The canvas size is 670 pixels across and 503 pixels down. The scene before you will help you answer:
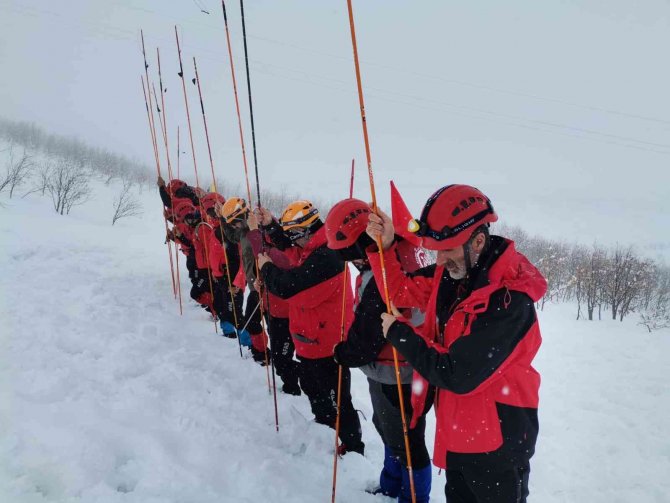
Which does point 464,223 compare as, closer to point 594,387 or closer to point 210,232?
point 210,232

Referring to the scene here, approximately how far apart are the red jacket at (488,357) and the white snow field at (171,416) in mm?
1832

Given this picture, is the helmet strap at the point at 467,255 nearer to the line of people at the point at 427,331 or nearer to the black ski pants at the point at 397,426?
the line of people at the point at 427,331

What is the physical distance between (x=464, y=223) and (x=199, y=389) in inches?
146

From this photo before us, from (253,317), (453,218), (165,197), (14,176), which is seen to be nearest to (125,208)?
(14,176)

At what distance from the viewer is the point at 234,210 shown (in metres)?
5.85

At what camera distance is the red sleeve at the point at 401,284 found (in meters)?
2.78

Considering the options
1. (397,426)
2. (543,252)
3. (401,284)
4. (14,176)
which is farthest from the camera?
(543,252)

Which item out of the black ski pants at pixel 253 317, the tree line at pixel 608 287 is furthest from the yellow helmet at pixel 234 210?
the tree line at pixel 608 287

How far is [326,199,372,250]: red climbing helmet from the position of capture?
10.0 feet

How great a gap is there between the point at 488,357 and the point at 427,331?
60 centimetres

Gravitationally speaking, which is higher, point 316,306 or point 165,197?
point 165,197

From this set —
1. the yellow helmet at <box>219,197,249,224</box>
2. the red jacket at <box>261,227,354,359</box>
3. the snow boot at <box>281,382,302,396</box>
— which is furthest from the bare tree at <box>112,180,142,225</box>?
the red jacket at <box>261,227,354,359</box>

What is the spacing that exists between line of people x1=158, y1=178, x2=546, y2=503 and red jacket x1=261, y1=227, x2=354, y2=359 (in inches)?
0.4

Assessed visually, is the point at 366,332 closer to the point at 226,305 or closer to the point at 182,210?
the point at 226,305
